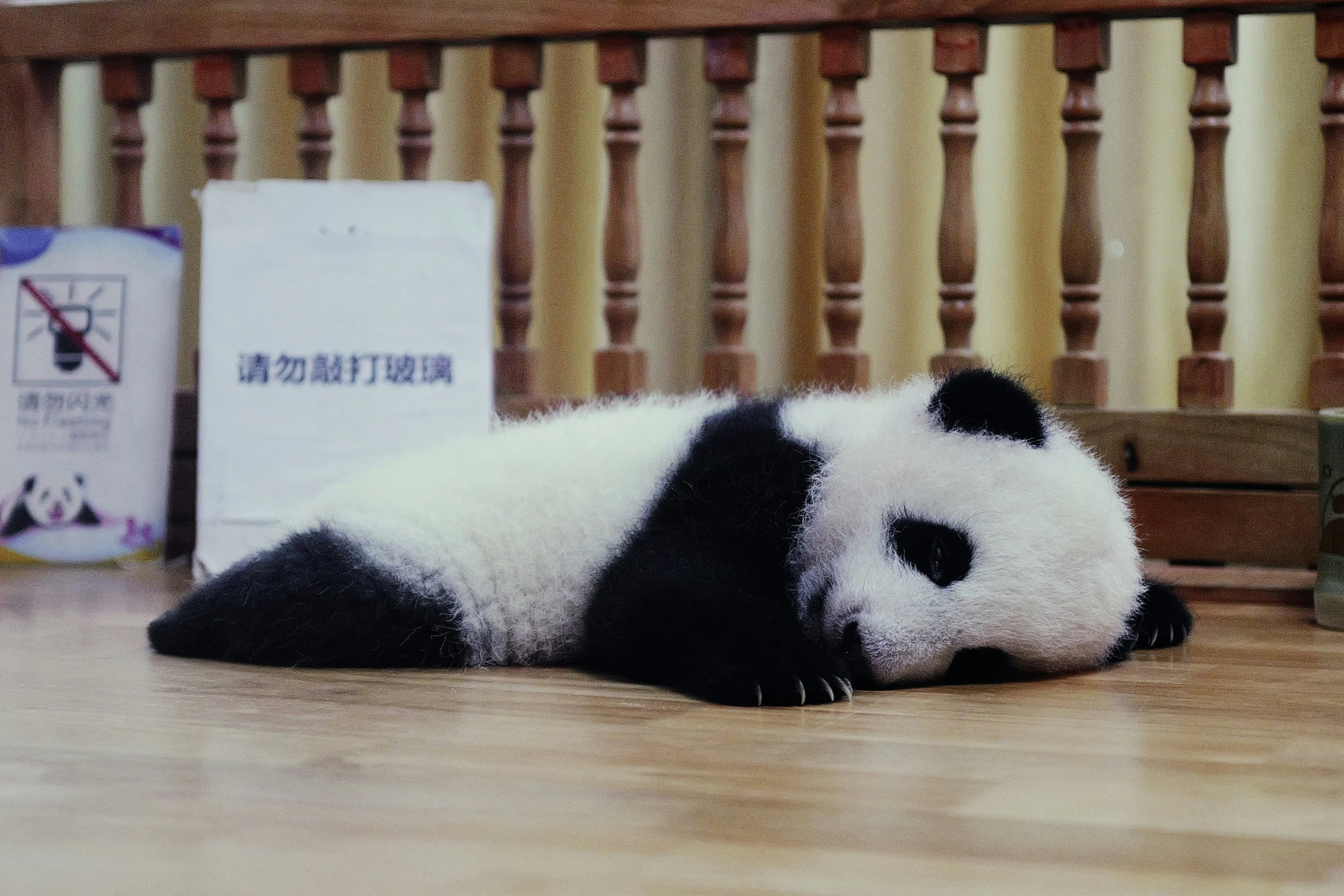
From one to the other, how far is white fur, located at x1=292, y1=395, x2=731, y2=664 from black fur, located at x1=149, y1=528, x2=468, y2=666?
0.02 meters

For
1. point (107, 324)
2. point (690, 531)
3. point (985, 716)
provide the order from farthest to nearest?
point (107, 324) → point (690, 531) → point (985, 716)

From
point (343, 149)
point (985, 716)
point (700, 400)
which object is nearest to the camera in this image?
point (985, 716)

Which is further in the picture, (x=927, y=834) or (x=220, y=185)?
(x=220, y=185)

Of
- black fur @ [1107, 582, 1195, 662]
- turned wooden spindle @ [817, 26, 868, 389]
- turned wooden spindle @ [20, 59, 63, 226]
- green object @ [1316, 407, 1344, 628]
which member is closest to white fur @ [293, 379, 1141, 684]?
black fur @ [1107, 582, 1195, 662]

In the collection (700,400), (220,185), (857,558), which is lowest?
(857,558)

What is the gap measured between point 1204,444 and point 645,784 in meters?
1.03

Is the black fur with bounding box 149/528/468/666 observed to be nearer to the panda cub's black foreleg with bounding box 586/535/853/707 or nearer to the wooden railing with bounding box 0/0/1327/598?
the panda cub's black foreleg with bounding box 586/535/853/707

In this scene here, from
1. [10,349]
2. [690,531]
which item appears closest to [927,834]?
[690,531]

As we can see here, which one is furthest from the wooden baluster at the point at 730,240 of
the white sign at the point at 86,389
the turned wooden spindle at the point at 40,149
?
the turned wooden spindle at the point at 40,149

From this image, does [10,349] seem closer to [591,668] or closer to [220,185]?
[220,185]

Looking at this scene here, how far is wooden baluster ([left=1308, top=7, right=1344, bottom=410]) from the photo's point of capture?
162cm

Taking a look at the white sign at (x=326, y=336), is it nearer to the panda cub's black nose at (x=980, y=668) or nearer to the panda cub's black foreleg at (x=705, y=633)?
the panda cub's black foreleg at (x=705, y=633)

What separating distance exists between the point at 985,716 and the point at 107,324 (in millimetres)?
1299

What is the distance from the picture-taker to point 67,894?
63 cm
